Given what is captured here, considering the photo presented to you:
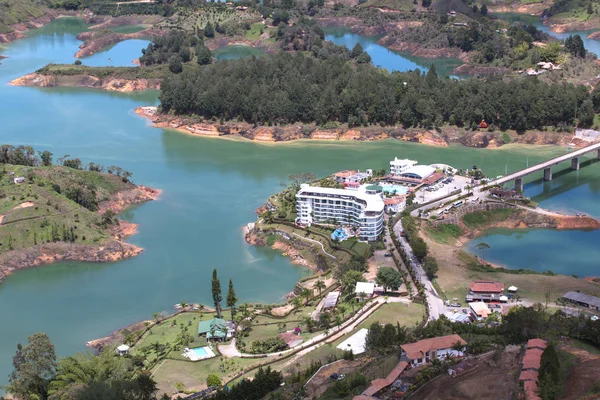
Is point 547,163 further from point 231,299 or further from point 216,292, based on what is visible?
point 216,292

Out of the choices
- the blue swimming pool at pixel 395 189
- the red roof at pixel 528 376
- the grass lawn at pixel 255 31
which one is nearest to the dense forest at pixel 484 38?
the grass lawn at pixel 255 31

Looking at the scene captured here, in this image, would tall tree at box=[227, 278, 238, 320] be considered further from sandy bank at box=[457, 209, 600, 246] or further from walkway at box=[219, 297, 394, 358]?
sandy bank at box=[457, 209, 600, 246]

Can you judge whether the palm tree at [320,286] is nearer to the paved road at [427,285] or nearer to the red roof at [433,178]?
the paved road at [427,285]

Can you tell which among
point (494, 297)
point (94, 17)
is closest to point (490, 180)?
point (494, 297)

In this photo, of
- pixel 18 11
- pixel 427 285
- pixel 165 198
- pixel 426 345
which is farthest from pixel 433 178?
pixel 18 11

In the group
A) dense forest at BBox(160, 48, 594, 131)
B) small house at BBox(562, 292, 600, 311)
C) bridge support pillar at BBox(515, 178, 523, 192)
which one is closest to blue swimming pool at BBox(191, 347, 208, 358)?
small house at BBox(562, 292, 600, 311)
